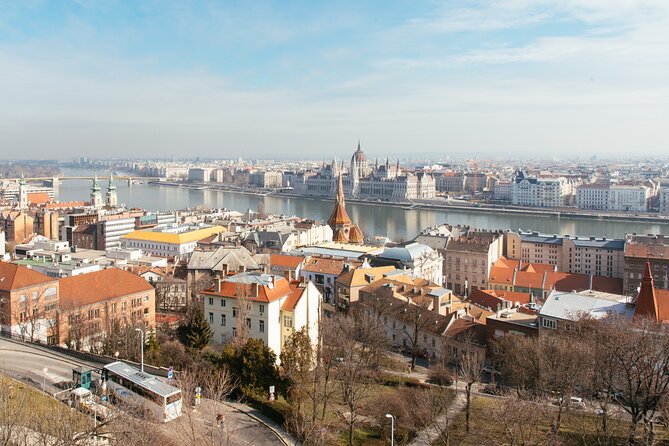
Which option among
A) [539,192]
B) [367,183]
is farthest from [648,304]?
[367,183]

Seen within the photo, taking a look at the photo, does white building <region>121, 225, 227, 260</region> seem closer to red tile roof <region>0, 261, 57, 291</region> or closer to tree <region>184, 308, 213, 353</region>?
red tile roof <region>0, 261, 57, 291</region>

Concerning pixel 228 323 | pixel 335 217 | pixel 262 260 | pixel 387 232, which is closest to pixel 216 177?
pixel 387 232

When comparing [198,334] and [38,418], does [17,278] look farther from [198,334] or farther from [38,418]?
[38,418]

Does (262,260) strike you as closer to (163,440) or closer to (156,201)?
(163,440)

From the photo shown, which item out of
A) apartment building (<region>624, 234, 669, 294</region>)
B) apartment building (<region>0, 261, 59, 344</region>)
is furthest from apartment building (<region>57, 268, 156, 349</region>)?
apartment building (<region>624, 234, 669, 294</region>)

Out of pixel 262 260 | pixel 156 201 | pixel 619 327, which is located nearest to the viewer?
pixel 619 327

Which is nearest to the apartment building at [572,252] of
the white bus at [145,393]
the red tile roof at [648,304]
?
the red tile roof at [648,304]

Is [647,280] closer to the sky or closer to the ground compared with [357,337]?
closer to the sky
